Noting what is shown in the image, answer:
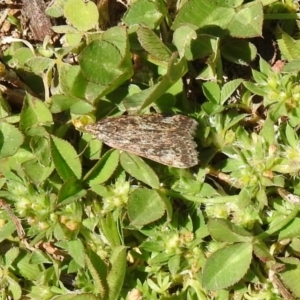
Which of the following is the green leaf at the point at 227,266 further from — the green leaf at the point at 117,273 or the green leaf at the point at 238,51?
the green leaf at the point at 238,51

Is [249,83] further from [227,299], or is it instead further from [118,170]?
[227,299]

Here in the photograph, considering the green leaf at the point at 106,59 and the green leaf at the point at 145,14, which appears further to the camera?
the green leaf at the point at 145,14

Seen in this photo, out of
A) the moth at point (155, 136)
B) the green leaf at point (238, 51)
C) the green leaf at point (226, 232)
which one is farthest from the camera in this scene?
the green leaf at point (238, 51)

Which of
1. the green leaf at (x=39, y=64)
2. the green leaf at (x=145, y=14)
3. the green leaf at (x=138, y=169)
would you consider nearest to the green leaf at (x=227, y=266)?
the green leaf at (x=138, y=169)

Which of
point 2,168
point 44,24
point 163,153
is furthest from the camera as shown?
point 44,24

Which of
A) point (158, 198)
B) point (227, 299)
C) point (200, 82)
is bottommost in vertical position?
point (227, 299)

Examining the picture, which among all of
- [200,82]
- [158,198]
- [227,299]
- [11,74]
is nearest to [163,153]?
[158,198]

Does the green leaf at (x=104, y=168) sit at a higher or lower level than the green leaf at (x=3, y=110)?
lower
